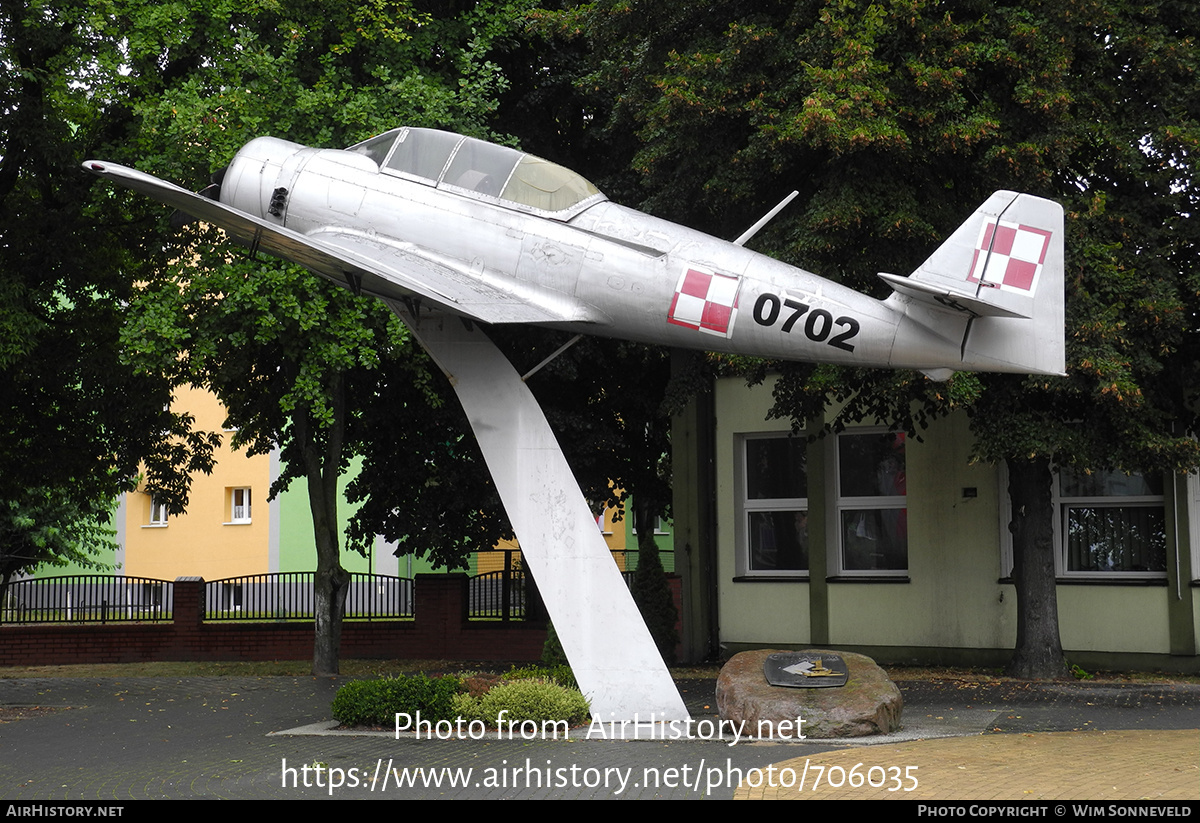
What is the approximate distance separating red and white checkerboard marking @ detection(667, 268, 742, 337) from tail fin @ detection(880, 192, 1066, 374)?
4.83 ft

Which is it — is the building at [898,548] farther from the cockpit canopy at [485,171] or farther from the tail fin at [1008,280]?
the cockpit canopy at [485,171]

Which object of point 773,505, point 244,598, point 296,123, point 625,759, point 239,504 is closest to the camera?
point 625,759

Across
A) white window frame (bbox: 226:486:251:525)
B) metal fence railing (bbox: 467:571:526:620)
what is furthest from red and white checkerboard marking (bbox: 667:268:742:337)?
white window frame (bbox: 226:486:251:525)

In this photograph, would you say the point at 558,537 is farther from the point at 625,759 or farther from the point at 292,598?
the point at 292,598

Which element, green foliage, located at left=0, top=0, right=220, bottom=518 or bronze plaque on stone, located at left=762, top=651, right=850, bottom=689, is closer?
bronze plaque on stone, located at left=762, top=651, right=850, bottom=689

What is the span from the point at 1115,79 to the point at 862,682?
8496 mm

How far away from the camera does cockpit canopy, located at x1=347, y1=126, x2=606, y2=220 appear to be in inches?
432

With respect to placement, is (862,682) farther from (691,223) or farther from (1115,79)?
(1115,79)

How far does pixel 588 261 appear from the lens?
10555 millimetres

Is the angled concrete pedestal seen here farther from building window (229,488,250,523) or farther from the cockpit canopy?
building window (229,488,250,523)

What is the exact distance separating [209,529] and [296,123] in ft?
82.2

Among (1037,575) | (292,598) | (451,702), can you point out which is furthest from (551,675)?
(292,598)

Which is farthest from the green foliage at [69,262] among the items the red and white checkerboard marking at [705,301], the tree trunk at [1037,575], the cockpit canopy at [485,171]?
the tree trunk at [1037,575]

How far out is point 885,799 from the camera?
311 inches
